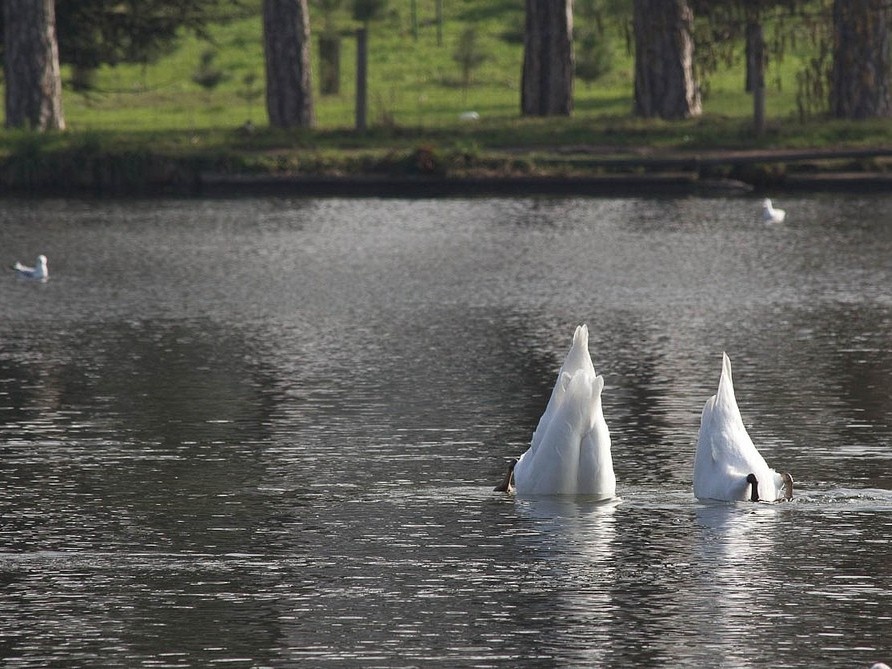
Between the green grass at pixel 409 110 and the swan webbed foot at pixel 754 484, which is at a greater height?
the green grass at pixel 409 110

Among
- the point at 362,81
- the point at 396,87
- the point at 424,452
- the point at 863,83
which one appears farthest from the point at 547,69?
the point at 424,452

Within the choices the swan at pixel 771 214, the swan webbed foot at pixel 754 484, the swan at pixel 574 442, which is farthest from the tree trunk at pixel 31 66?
the swan webbed foot at pixel 754 484

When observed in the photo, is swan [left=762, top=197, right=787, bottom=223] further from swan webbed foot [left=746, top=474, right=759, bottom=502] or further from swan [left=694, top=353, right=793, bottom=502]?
swan webbed foot [left=746, top=474, right=759, bottom=502]

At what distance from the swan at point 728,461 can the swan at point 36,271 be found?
1250cm

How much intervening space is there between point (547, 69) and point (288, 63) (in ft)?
17.3

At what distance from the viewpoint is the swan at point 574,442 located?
488 inches

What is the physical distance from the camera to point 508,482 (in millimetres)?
12625

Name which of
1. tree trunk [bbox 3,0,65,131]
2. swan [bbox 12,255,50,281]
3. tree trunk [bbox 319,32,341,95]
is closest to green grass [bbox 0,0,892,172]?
tree trunk [bbox 319,32,341,95]

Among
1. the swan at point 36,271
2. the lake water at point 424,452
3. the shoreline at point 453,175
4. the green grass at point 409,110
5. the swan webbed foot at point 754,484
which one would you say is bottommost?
the lake water at point 424,452

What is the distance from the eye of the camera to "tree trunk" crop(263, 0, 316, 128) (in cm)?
3772

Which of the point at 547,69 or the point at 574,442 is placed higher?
the point at 547,69

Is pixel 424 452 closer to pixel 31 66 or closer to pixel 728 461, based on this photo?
pixel 728 461

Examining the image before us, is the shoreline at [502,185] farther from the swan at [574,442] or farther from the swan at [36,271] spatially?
the swan at [574,442]

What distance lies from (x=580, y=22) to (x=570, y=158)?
28.9 metres
